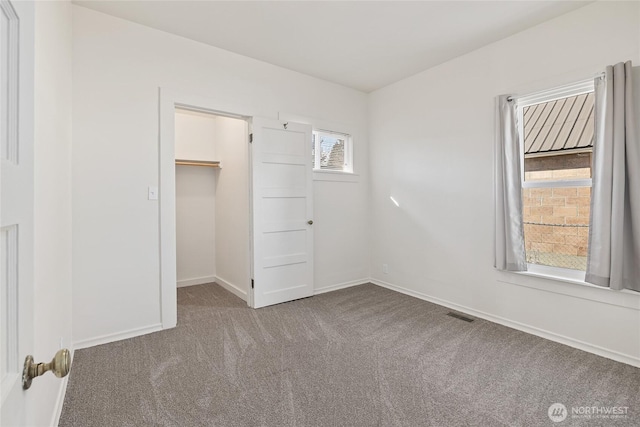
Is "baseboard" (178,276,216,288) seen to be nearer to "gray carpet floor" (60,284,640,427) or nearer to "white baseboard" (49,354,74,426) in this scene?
"gray carpet floor" (60,284,640,427)

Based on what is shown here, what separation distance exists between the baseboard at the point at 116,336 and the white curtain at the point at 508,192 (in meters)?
3.28

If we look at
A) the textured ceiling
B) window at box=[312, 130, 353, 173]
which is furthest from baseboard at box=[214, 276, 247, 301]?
the textured ceiling

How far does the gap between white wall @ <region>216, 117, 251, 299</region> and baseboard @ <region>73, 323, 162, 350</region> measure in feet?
3.38

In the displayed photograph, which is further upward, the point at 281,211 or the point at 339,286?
the point at 281,211

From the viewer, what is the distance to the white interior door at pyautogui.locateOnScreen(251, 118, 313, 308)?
11.1 ft

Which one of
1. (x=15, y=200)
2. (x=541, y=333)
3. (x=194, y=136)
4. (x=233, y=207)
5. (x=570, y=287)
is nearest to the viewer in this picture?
(x=15, y=200)

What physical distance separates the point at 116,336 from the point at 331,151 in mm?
3099

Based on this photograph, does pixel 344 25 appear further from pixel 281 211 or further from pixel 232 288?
pixel 232 288

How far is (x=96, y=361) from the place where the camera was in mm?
2264

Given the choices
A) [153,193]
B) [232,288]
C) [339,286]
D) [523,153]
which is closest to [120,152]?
[153,193]

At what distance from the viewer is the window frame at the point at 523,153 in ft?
8.33

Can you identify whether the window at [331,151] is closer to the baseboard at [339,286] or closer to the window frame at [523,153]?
the baseboard at [339,286]

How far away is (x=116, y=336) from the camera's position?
2.61 meters

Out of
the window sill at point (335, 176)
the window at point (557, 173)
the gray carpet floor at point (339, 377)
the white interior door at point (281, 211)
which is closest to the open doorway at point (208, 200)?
the white interior door at point (281, 211)
